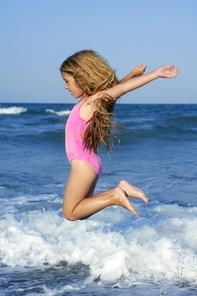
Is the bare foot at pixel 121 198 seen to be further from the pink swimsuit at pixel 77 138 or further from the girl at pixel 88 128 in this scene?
the pink swimsuit at pixel 77 138

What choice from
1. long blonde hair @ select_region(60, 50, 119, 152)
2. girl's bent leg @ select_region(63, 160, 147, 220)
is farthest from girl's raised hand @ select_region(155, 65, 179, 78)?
girl's bent leg @ select_region(63, 160, 147, 220)

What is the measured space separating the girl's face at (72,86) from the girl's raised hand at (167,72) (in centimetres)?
74

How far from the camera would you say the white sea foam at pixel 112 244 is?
5.04 m

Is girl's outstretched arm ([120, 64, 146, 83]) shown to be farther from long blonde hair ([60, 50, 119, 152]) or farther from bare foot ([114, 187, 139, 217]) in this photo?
bare foot ([114, 187, 139, 217])

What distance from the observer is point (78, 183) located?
4.77 m

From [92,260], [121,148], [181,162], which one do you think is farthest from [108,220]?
[121,148]

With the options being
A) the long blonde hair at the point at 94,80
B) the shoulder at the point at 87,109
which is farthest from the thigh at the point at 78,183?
the shoulder at the point at 87,109

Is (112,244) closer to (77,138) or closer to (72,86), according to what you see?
(77,138)

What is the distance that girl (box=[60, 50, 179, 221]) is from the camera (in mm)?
4695

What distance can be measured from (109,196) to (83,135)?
536mm

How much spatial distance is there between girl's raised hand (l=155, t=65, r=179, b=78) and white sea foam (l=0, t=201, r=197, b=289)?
5.55ft

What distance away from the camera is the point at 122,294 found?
455cm

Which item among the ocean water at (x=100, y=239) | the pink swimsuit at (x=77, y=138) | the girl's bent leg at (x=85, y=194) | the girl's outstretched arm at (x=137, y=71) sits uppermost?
the girl's outstretched arm at (x=137, y=71)

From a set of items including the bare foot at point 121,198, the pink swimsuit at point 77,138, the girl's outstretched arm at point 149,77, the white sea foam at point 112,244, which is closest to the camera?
the girl's outstretched arm at point 149,77
